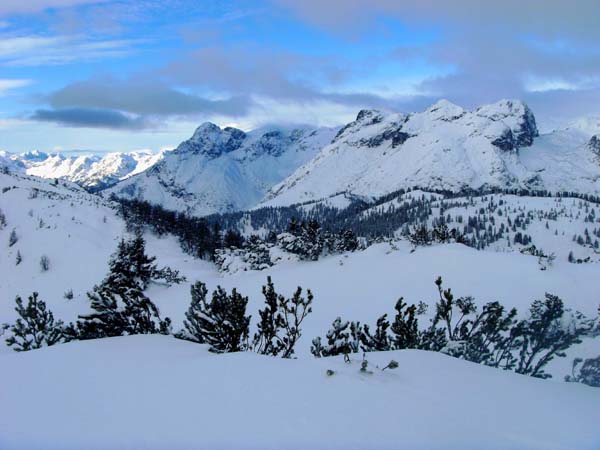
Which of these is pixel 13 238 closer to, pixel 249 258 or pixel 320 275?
pixel 249 258

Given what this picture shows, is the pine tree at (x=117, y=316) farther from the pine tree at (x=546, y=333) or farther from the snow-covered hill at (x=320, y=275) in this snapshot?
the pine tree at (x=546, y=333)

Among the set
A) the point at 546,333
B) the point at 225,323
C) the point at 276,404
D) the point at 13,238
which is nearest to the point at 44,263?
the point at 13,238

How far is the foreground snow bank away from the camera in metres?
7.50

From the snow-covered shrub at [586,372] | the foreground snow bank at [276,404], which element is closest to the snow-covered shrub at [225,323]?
the foreground snow bank at [276,404]

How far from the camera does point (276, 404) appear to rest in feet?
28.2

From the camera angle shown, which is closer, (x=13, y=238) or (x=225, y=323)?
(x=225, y=323)

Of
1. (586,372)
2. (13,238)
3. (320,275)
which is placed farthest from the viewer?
(13,238)

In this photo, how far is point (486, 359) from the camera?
56.0 feet

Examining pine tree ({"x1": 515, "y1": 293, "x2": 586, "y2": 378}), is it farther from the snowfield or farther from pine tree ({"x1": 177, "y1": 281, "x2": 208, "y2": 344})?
pine tree ({"x1": 177, "y1": 281, "x2": 208, "y2": 344})

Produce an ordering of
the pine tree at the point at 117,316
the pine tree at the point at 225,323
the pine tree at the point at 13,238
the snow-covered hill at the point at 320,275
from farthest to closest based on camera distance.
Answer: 1. the pine tree at the point at 13,238
2. the snow-covered hill at the point at 320,275
3. the pine tree at the point at 117,316
4. the pine tree at the point at 225,323

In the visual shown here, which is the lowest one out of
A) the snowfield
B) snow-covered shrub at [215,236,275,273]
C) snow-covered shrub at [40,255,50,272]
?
snow-covered shrub at [40,255,50,272]

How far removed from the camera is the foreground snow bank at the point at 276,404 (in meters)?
7.50

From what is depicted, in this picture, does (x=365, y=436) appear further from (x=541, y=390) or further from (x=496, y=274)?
(x=496, y=274)

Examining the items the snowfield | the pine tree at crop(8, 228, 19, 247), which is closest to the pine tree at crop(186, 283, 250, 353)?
the snowfield
